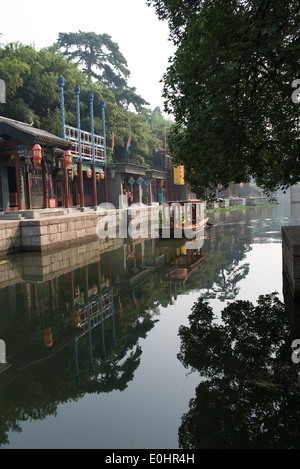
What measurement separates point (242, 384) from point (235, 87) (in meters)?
4.80

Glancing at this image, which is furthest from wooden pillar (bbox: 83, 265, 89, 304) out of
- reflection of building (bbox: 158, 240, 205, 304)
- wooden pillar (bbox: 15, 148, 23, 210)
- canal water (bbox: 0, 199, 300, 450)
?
wooden pillar (bbox: 15, 148, 23, 210)

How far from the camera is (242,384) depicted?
3520mm

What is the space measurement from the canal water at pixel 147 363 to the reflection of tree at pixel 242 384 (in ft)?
0.04

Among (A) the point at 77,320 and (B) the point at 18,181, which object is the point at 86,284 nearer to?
(A) the point at 77,320

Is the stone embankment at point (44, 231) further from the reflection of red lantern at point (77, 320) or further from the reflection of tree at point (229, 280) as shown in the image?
the reflection of red lantern at point (77, 320)

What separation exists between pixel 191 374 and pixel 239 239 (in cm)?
1238

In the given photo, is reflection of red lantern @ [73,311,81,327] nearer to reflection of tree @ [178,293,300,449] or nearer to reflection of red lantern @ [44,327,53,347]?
reflection of red lantern @ [44,327,53,347]

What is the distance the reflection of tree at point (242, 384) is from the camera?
281 centimetres

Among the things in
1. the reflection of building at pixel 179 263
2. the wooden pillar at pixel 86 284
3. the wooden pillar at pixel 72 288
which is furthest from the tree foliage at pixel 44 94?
the wooden pillar at pixel 72 288

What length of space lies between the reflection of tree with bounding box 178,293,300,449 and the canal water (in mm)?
11

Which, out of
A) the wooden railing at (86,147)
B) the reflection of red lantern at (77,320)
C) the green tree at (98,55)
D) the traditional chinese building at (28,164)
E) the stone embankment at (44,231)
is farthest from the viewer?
the green tree at (98,55)

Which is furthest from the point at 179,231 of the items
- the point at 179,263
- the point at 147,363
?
the point at 147,363
